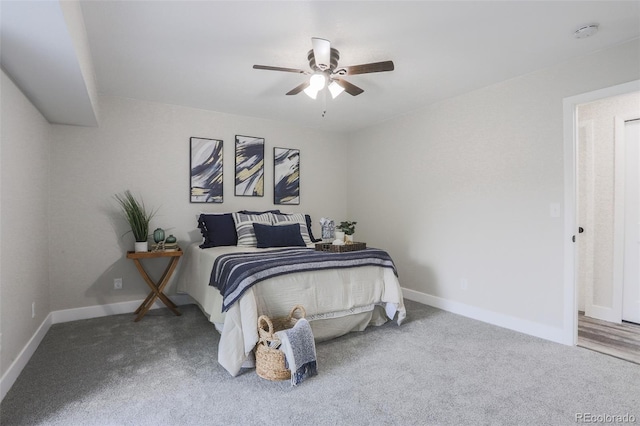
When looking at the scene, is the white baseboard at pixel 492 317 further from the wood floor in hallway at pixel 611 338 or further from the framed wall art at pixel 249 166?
the framed wall art at pixel 249 166

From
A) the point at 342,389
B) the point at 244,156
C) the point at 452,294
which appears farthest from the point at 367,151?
the point at 342,389

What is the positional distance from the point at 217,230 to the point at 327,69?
2.11 meters

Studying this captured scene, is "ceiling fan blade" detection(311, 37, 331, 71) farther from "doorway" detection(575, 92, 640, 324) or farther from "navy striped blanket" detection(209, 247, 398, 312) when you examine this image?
"doorway" detection(575, 92, 640, 324)

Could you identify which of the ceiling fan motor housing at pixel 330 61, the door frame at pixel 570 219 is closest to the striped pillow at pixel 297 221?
the ceiling fan motor housing at pixel 330 61

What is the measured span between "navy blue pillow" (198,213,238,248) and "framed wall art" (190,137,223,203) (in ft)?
1.27

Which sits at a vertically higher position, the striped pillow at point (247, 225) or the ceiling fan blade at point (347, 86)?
the ceiling fan blade at point (347, 86)

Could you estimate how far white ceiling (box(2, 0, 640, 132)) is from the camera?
6.68 ft

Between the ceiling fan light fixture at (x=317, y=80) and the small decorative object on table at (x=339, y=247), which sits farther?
the small decorative object on table at (x=339, y=247)

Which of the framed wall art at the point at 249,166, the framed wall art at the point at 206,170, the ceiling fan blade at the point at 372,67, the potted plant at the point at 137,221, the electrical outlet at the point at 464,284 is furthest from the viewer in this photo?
the framed wall art at the point at 249,166

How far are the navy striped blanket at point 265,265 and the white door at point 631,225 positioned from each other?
243 centimetres

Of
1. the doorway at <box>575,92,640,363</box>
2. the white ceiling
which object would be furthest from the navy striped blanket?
the doorway at <box>575,92,640,363</box>

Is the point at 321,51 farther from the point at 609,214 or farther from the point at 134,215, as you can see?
the point at 609,214

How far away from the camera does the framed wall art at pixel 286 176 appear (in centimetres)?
458

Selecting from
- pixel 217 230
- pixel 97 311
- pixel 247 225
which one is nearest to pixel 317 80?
pixel 247 225
